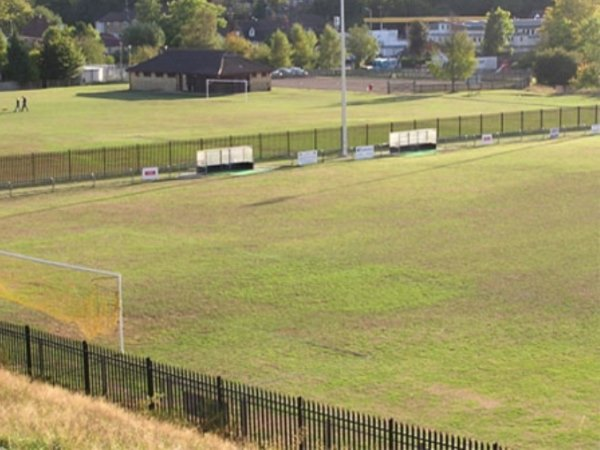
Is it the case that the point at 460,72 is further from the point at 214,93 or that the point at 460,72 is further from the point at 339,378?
the point at 339,378

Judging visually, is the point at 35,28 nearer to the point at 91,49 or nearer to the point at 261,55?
the point at 91,49

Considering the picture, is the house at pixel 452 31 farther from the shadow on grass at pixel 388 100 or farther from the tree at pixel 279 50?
the shadow on grass at pixel 388 100

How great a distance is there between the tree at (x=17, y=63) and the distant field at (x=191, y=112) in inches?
194

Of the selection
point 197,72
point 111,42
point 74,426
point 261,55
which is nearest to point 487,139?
point 74,426

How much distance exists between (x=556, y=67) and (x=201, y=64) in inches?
1416

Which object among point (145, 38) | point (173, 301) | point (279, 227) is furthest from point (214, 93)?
point (173, 301)

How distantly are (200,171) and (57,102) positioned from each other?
47787 millimetres

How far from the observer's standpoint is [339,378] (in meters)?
20.2

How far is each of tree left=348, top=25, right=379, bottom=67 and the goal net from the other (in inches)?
4752

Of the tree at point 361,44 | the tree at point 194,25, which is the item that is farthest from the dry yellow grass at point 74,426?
the tree at point 361,44

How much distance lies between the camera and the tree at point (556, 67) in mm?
110375

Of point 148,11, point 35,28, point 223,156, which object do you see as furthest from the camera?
point 35,28

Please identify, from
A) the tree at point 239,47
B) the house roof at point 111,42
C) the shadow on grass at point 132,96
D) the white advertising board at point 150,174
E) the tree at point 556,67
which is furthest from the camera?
the house roof at point 111,42

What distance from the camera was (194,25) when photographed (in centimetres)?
14400
